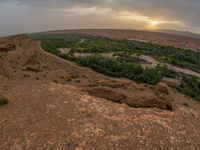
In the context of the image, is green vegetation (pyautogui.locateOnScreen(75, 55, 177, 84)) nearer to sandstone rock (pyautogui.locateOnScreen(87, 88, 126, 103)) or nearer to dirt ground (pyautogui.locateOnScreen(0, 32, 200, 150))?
sandstone rock (pyautogui.locateOnScreen(87, 88, 126, 103))

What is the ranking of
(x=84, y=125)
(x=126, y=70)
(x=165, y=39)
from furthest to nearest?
(x=165, y=39)
(x=126, y=70)
(x=84, y=125)

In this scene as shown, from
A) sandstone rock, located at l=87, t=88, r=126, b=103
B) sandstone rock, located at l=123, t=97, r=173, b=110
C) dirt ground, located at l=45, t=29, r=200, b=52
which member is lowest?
sandstone rock, located at l=123, t=97, r=173, b=110

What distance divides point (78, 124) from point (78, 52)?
25.2 meters

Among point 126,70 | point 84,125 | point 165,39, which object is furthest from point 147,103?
point 165,39

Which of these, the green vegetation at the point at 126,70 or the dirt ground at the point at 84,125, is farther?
the green vegetation at the point at 126,70

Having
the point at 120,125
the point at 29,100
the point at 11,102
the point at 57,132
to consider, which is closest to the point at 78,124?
the point at 57,132

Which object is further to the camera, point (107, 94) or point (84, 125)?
point (107, 94)

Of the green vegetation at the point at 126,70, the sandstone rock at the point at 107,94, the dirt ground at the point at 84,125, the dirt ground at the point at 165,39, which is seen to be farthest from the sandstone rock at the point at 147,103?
the dirt ground at the point at 165,39

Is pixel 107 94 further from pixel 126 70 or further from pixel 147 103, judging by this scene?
pixel 126 70

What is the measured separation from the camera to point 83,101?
6164mm

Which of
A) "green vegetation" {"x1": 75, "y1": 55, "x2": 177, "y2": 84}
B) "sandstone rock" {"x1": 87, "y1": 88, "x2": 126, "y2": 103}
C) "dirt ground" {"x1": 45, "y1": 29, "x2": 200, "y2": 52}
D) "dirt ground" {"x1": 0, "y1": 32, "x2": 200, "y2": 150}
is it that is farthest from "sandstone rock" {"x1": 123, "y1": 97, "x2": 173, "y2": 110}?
"dirt ground" {"x1": 45, "y1": 29, "x2": 200, "y2": 52}

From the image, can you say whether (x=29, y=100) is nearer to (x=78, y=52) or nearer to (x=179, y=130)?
(x=179, y=130)

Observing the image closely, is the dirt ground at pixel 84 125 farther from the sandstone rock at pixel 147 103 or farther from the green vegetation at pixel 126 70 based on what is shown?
the green vegetation at pixel 126 70

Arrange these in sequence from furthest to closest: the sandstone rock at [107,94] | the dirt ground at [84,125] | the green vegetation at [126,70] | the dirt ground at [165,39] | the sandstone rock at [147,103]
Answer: the dirt ground at [165,39] → the green vegetation at [126,70] → the sandstone rock at [107,94] → the sandstone rock at [147,103] → the dirt ground at [84,125]
